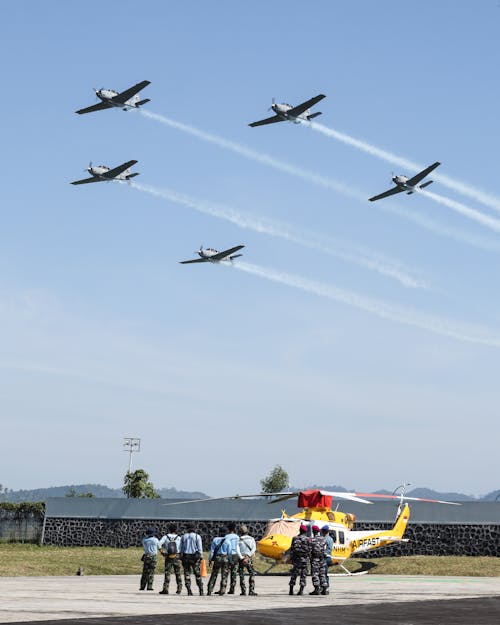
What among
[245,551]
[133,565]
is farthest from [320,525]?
[245,551]

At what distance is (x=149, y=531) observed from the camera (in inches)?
991

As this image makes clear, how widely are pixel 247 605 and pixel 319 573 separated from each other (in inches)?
190

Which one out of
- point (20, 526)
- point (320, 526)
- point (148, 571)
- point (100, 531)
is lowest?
point (20, 526)

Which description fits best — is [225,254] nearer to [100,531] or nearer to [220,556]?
[100,531]

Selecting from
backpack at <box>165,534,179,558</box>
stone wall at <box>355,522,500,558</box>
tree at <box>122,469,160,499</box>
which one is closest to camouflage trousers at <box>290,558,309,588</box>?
backpack at <box>165,534,179,558</box>

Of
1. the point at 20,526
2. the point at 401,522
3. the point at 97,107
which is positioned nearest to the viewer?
the point at 401,522

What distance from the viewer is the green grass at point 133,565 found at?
35.5 meters

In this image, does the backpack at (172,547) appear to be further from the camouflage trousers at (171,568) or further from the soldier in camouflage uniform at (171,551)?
the camouflage trousers at (171,568)

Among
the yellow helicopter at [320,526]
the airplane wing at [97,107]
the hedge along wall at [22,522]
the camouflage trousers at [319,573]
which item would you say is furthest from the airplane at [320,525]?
the airplane wing at [97,107]

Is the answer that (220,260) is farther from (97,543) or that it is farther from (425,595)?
(425,595)

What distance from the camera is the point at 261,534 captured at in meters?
48.9

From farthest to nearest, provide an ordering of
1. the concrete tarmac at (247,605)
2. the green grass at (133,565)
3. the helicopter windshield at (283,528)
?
1. the green grass at (133,565)
2. the helicopter windshield at (283,528)
3. the concrete tarmac at (247,605)

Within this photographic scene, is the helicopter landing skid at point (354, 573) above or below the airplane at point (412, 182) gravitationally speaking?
below

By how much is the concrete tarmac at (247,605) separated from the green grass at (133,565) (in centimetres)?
720
